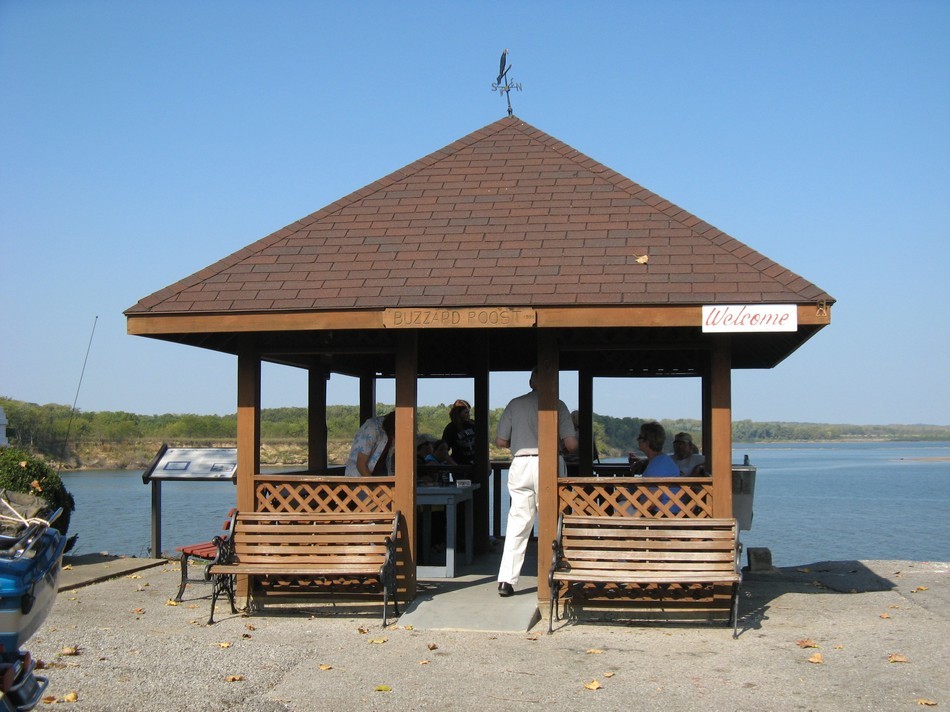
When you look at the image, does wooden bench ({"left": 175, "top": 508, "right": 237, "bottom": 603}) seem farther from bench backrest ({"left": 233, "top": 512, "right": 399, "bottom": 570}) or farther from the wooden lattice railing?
the wooden lattice railing

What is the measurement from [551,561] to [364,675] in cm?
232

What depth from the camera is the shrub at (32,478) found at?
37.0 ft

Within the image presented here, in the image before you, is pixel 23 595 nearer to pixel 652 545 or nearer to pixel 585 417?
pixel 652 545

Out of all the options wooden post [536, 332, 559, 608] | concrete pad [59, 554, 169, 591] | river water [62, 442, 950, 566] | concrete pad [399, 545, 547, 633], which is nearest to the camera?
concrete pad [399, 545, 547, 633]

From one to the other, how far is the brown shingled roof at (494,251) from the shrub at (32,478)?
3.52 metres

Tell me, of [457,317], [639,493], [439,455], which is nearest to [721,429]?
[639,493]

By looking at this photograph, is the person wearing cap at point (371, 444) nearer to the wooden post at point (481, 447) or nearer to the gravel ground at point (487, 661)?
the gravel ground at point (487, 661)

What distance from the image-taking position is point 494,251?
928 centimetres

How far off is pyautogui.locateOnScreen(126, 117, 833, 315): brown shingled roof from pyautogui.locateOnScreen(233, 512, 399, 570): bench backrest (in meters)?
1.81

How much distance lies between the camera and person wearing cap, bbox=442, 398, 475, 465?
500 inches

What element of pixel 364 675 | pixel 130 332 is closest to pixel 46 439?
pixel 130 332

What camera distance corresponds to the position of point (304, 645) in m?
7.69

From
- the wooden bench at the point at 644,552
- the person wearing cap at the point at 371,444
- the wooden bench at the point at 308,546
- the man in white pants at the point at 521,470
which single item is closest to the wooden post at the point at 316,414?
the person wearing cap at the point at 371,444

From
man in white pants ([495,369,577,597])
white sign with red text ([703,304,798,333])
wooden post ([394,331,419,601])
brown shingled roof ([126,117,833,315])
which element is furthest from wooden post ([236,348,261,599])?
white sign with red text ([703,304,798,333])
